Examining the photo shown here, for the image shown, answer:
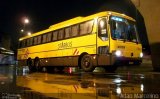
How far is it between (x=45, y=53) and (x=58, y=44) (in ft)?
8.23

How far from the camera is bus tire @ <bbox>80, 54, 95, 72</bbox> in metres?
16.8

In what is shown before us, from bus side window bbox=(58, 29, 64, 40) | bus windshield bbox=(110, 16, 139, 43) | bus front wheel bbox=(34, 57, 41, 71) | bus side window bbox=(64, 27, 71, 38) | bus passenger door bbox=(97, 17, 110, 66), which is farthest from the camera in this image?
bus front wheel bbox=(34, 57, 41, 71)

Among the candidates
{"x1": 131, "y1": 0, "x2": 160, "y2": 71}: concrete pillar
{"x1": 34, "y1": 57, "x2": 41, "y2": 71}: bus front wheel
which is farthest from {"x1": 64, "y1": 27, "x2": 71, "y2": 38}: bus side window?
{"x1": 34, "y1": 57, "x2": 41, "y2": 71}: bus front wheel

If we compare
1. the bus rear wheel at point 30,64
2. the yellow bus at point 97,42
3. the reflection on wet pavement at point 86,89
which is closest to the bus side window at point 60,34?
the yellow bus at point 97,42

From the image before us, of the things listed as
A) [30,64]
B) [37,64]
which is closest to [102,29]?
[37,64]

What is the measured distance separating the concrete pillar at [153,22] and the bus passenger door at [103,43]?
4.89 m

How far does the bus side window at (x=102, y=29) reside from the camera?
15930 mm

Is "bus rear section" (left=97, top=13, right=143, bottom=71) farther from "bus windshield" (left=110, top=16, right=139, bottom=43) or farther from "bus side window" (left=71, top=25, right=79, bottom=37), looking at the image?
"bus side window" (left=71, top=25, right=79, bottom=37)

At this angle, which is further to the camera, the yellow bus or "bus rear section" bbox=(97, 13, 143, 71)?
the yellow bus

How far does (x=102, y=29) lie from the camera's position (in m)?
16.2

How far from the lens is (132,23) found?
17406mm

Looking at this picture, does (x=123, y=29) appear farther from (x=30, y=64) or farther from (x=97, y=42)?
(x=30, y=64)

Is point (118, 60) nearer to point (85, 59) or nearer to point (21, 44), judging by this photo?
point (85, 59)

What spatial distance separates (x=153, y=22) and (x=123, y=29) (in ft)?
13.1
